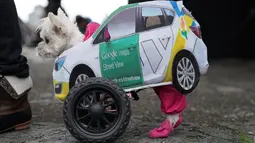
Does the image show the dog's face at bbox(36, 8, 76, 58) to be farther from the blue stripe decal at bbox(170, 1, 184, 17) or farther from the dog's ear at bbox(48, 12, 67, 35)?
the blue stripe decal at bbox(170, 1, 184, 17)

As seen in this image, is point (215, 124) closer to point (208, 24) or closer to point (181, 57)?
point (181, 57)

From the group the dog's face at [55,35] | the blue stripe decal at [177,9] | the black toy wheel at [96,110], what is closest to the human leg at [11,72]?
the dog's face at [55,35]

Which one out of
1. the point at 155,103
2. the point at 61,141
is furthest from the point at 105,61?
the point at 155,103

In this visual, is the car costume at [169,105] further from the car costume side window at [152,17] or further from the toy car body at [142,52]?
the car costume side window at [152,17]

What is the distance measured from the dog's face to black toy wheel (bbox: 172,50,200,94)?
1.65 ft

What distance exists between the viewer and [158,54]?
1.68 metres

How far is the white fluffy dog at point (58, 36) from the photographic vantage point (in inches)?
71.1

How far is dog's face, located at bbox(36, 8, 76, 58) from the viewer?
180 centimetres

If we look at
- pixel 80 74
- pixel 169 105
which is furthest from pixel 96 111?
pixel 169 105

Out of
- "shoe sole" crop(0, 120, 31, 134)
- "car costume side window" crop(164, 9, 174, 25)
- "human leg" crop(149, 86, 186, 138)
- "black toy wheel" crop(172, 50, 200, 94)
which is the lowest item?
"shoe sole" crop(0, 120, 31, 134)

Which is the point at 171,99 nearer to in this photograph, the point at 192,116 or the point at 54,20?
the point at 54,20

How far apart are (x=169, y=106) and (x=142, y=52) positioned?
264mm

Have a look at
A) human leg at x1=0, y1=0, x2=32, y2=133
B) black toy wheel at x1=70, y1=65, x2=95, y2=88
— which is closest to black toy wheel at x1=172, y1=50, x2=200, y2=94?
black toy wheel at x1=70, y1=65, x2=95, y2=88

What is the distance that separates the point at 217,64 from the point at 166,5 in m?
4.41
